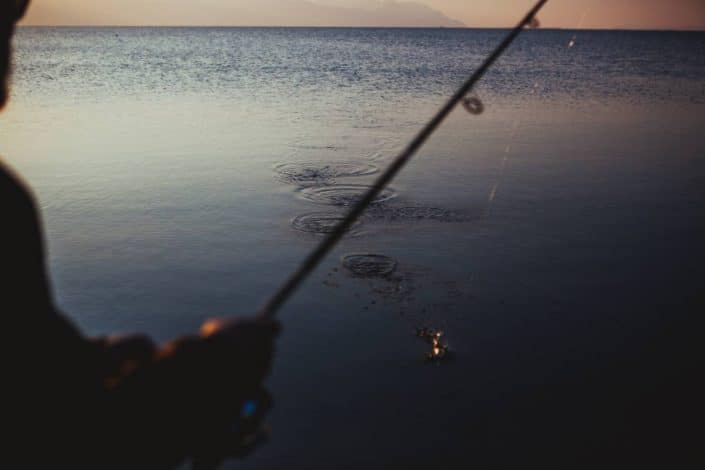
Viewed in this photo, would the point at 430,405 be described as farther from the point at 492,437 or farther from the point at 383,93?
the point at 383,93

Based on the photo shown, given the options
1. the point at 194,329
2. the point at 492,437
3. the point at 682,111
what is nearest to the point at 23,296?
the point at 492,437

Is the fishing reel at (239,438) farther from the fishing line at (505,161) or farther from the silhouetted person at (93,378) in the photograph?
the fishing line at (505,161)

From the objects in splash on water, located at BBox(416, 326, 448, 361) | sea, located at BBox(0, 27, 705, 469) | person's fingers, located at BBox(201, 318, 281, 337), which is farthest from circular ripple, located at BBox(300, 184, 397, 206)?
person's fingers, located at BBox(201, 318, 281, 337)

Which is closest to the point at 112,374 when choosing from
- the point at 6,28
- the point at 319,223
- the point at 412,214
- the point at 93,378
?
the point at 93,378

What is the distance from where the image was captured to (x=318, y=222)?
1069 cm

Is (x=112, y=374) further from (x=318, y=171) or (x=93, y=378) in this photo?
(x=318, y=171)

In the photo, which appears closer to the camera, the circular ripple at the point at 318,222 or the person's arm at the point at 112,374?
the person's arm at the point at 112,374

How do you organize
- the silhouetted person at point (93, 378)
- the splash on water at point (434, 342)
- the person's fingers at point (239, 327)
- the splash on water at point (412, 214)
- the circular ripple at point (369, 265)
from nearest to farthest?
the silhouetted person at point (93, 378) < the person's fingers at point (239, 327) < the splash on water at point (434, 342) < the circular ripple at point (369, 265) < the splash on water at point (412, 214)

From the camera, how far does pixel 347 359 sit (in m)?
6.57

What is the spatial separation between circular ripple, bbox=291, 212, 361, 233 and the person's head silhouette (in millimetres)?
8593

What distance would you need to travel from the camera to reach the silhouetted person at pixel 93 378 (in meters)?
1.29

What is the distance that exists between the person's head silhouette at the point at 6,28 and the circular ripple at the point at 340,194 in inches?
400

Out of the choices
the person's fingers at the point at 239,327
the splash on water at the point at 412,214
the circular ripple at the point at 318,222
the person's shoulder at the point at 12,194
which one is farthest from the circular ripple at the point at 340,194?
the person's shoulder at the point at 12,194

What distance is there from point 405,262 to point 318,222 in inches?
92.0
